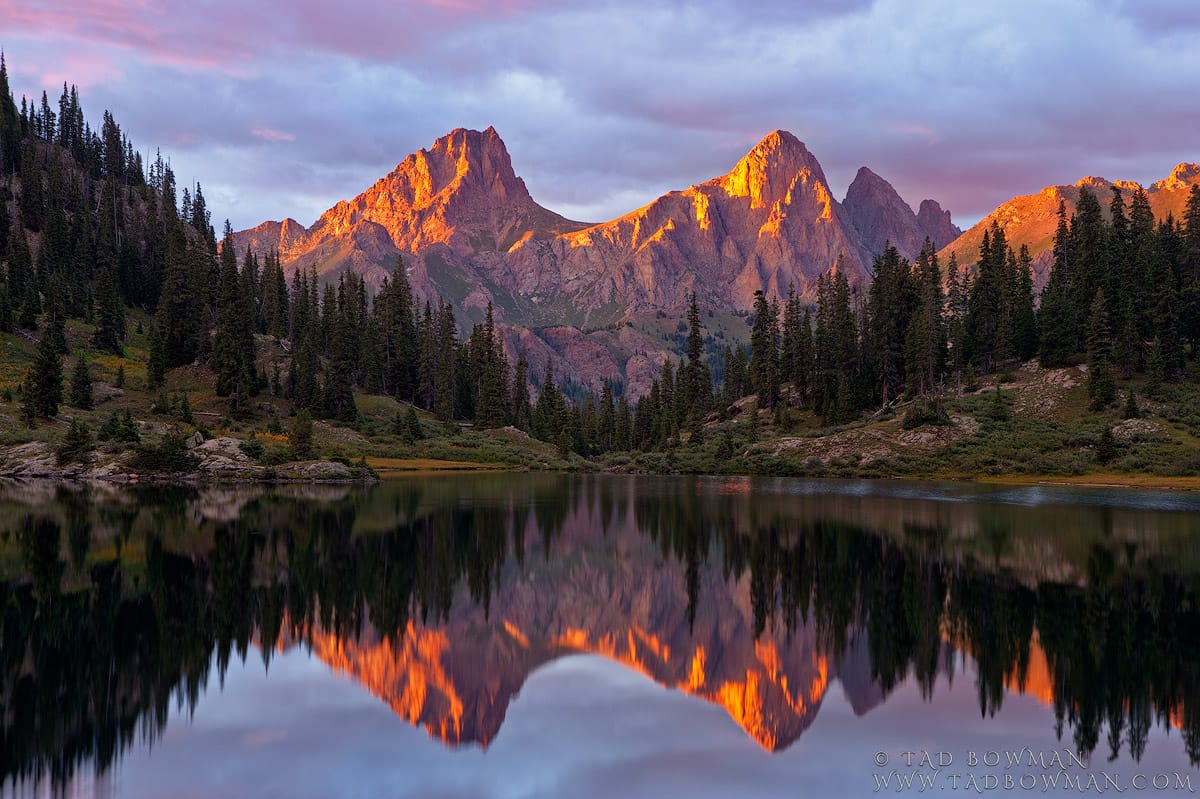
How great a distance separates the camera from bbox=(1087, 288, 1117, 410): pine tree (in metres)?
106

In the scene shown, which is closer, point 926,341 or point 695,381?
point 926,341

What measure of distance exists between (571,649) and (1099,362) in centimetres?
10621

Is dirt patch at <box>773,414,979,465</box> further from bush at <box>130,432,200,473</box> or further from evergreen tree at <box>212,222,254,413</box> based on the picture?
evergreen tree at <box>212,222,254,413</box>

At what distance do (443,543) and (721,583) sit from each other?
15.2 m

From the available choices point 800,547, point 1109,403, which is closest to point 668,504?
point 800,547

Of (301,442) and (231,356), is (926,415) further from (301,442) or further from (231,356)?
(231,356)

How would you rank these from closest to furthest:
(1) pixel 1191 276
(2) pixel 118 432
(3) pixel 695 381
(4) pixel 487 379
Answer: (2) pixel 118 432 < (1) pixel 1191 276 < (4) pixel 487 379 < (3) pixel 695 381

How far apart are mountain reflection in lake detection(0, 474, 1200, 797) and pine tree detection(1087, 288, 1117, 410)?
228 ft

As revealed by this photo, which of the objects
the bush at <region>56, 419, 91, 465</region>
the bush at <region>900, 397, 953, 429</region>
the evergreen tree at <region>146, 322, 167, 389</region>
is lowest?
the bush at <region>56, 419, 91, 465</region>

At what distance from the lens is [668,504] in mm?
67562

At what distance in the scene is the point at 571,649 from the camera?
23000 millimetres

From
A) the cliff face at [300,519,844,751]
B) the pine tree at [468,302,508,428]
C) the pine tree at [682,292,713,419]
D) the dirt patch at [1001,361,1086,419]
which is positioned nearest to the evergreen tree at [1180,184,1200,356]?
the dirt patch at [1001,361,1086,419]

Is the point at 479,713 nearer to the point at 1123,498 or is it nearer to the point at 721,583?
the point at 721,583

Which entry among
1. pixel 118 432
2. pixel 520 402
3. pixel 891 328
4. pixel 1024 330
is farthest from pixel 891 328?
pixel 118 432
